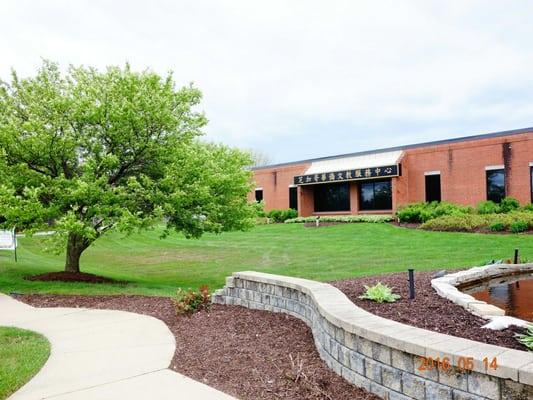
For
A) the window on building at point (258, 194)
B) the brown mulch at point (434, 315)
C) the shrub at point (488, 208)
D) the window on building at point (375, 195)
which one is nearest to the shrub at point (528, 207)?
the shrub at point (488, 208)

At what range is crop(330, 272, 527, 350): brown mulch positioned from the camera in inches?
181

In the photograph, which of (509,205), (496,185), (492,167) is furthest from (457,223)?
(492,167)

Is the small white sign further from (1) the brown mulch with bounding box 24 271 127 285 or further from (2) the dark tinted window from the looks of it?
(2) the dark tinted window

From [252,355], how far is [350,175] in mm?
26129

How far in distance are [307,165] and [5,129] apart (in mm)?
26530

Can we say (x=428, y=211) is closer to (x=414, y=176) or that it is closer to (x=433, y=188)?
(x=433, y=188)

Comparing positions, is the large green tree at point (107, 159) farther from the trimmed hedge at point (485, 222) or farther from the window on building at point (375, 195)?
the window on building at point (375, 195)

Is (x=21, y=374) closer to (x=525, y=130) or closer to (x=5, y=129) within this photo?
(x=5, y=129)

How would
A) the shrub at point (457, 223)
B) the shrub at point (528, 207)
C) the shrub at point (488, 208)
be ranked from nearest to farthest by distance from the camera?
1. the shrub at point (457, 223)
2. the shrub at point (528, 207)
3. the shrub at point (488, 208)

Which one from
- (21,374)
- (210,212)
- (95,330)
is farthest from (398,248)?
(21,374)

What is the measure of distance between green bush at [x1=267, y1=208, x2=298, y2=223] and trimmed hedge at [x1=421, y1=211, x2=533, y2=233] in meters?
13.5

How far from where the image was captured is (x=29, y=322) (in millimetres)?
8180

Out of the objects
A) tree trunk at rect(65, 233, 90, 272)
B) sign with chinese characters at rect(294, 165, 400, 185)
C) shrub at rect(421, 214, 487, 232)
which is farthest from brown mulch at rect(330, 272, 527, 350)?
sign with chinese characters at rect(294, 165, 400, 185)

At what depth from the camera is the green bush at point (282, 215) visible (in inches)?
1387
